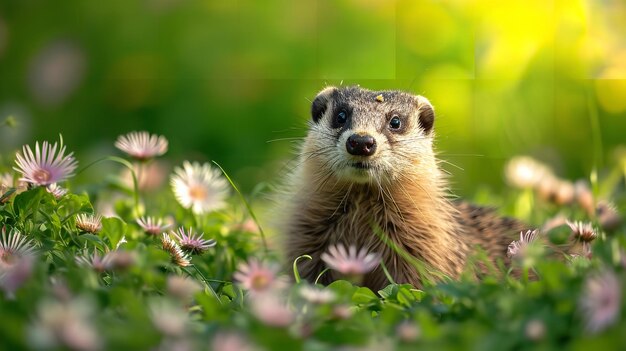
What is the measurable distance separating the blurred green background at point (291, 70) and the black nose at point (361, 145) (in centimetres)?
377

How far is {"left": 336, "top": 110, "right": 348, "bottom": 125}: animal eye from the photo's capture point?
163 inches

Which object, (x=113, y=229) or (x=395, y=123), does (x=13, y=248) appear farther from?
(x=395, y=123)

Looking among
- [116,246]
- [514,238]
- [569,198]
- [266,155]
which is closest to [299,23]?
[266,155]

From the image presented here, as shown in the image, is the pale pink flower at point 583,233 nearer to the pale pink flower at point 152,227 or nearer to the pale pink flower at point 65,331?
the pale pink flower at point 152,227

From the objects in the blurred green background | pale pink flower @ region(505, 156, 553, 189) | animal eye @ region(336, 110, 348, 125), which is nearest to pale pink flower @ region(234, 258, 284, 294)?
animal eye @ region(336, 110, 348, 125)

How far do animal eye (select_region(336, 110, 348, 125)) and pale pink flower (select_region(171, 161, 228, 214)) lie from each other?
2.20 feet

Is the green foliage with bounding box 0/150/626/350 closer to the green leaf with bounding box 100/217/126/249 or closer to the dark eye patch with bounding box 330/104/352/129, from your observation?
the green leaf with bounding box 100/217/126/249

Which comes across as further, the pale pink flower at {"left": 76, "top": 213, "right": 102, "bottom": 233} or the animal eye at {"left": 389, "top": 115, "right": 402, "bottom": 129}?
the animal eye at {"left": 389, "top": 115, "right": 402, "bottom": 129}

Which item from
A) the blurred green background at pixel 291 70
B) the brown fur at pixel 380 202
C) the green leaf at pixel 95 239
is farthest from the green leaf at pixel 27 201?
the blurred green background at pixel 291 70

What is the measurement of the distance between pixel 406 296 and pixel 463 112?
5.35 metres

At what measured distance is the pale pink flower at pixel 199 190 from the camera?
163 inches

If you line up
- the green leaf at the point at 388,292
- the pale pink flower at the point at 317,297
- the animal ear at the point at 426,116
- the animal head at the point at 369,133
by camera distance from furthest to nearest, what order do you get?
the animal ear at the point at 426,116 → the animal head at the point at 369,133 → the green leaf at the point at 388,292 → the pale pink flower at the point at 317,297

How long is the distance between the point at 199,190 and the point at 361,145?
3.07 ft

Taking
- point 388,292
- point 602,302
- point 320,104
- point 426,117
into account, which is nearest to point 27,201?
point 388,292
